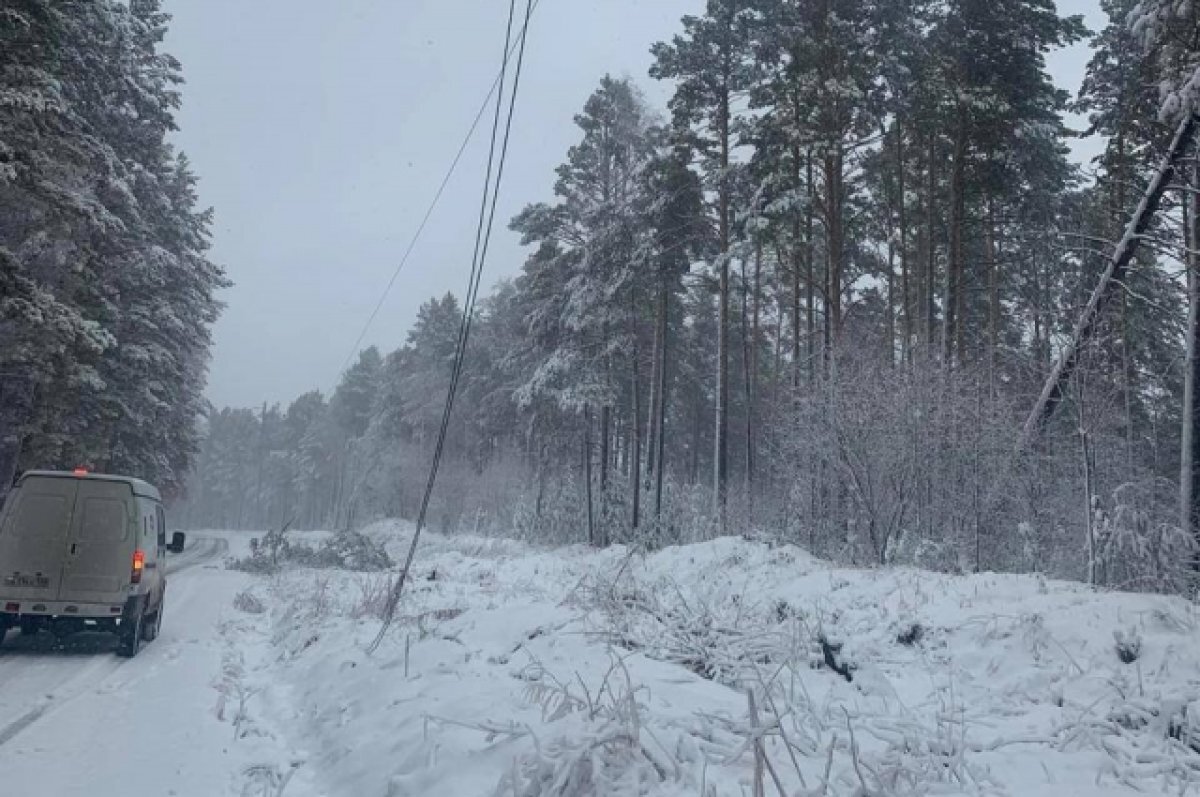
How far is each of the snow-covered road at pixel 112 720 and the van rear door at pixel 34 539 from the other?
0.87 meters

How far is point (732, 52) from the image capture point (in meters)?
23.2

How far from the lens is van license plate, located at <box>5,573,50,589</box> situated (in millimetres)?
10039

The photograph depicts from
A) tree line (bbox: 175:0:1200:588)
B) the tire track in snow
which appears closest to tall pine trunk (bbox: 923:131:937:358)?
tree line (bbox: 175:0:1200:588)

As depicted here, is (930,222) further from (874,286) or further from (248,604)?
(248,604)

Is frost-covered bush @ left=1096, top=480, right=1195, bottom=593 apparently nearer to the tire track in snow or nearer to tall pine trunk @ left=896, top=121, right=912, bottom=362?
the tire track in snow

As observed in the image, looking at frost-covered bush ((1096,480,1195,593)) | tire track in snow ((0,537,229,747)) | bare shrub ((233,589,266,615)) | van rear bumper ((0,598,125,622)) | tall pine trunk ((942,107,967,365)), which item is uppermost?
tall pine trunk ((942,107,967,365))

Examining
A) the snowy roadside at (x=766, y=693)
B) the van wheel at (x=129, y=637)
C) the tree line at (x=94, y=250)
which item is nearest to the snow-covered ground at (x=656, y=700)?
the snowy roadside at (x=766, y=693)

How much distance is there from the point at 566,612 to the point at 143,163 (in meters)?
23.7

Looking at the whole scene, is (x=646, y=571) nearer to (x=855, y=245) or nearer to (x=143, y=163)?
(x=855, y=245)

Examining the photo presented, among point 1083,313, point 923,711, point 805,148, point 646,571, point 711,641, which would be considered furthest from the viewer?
point 805,148

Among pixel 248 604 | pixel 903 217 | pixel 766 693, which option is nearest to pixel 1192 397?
pixel 766 693

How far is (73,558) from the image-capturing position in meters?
10.3

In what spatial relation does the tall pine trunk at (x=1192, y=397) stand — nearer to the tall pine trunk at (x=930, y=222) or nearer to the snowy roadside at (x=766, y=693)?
the snowy roadside at (x=766, y=693)

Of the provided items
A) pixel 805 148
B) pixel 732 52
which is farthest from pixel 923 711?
pixel 732 52
